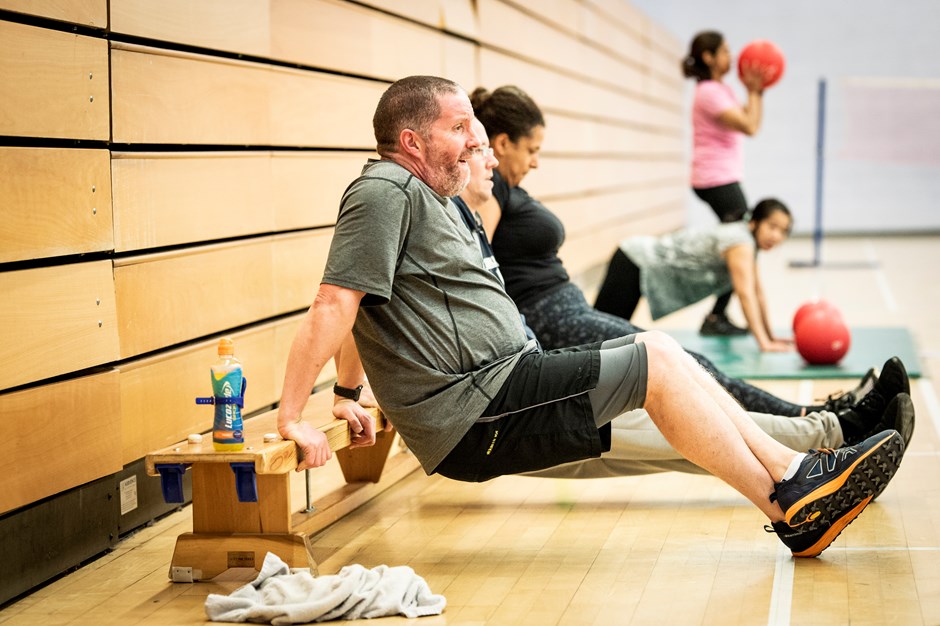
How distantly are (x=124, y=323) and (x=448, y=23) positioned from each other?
2.92 metres

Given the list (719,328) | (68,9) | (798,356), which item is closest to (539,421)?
(68,9)

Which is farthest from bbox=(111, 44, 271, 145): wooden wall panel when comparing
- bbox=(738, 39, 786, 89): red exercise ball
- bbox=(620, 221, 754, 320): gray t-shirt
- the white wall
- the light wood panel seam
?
the white wall

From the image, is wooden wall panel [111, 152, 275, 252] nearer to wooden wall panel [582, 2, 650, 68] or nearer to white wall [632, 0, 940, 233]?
wooden wall panel [582, 2, 650, 68]

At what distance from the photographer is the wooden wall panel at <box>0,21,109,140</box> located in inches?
101

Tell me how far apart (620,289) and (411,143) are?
2857mm

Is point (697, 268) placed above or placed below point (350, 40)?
below

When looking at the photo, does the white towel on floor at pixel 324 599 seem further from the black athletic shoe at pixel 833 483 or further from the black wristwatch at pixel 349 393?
the black athletic shoe at pixel 833 483

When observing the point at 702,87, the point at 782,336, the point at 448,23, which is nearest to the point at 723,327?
the point at 782,336

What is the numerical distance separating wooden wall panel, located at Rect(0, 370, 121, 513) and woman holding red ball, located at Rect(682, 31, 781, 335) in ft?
14.3

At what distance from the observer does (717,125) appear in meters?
6.73

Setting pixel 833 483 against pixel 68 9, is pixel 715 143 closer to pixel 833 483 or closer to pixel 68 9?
pixel 833 483

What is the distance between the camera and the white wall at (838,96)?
13.6m

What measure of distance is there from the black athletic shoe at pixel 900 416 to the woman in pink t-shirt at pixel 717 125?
3.59m

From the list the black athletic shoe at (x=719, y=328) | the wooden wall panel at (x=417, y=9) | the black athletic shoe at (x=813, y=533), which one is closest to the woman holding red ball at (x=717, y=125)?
the black athletic shoe at (x=719, y=328)
